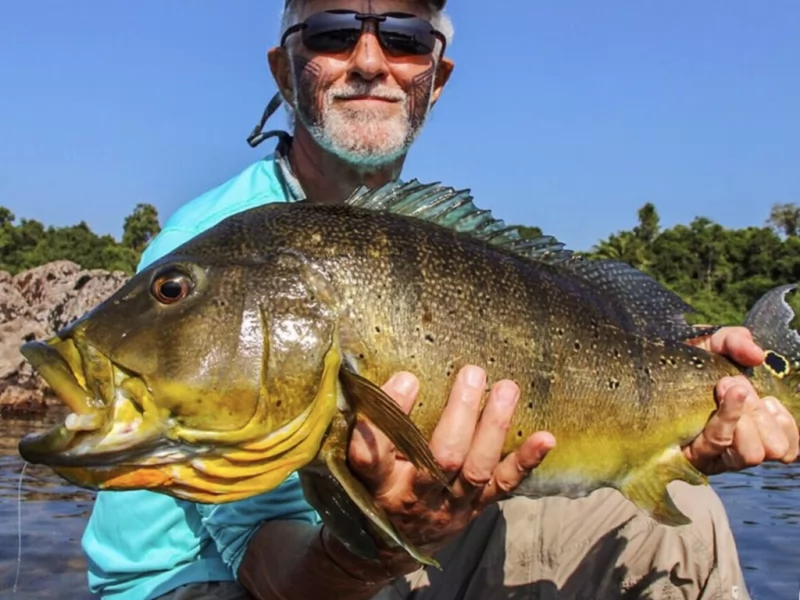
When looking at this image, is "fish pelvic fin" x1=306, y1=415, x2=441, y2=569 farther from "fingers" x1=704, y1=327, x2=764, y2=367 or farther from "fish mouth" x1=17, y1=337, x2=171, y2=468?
"fingers" x1=704, y1=327, x2=764, y2=367

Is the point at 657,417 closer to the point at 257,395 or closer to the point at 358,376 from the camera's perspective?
the point at 358,376

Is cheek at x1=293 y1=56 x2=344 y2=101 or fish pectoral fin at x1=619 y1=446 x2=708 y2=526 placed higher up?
cheek at x1=293 y1=56 x2=344 y2=101

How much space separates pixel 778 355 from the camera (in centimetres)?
383

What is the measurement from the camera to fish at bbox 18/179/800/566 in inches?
107

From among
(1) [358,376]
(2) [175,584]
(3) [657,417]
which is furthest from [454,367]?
(2) [175,584]

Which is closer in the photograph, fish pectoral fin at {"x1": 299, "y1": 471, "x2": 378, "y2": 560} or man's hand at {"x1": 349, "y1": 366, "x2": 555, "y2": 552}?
man's hand at {"x1": 349, "y1": 366, "x2": 555, "y2": 552}

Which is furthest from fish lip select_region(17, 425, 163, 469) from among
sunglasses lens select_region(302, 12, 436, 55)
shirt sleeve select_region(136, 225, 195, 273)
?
sunglasses lens select_region(302, 12, 436, 55)

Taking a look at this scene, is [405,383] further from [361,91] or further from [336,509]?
[361,91]

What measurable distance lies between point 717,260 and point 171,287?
182 feet

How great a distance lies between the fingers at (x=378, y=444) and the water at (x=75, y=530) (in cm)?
556

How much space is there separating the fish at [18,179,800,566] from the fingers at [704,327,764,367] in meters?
0.15

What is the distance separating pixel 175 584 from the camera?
164 inches

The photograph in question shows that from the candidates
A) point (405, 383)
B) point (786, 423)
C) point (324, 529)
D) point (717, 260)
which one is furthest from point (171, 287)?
point (717, 260)

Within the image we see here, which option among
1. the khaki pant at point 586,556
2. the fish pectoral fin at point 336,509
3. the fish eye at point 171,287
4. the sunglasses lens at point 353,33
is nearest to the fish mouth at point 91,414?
the fish eye at point 171,287
